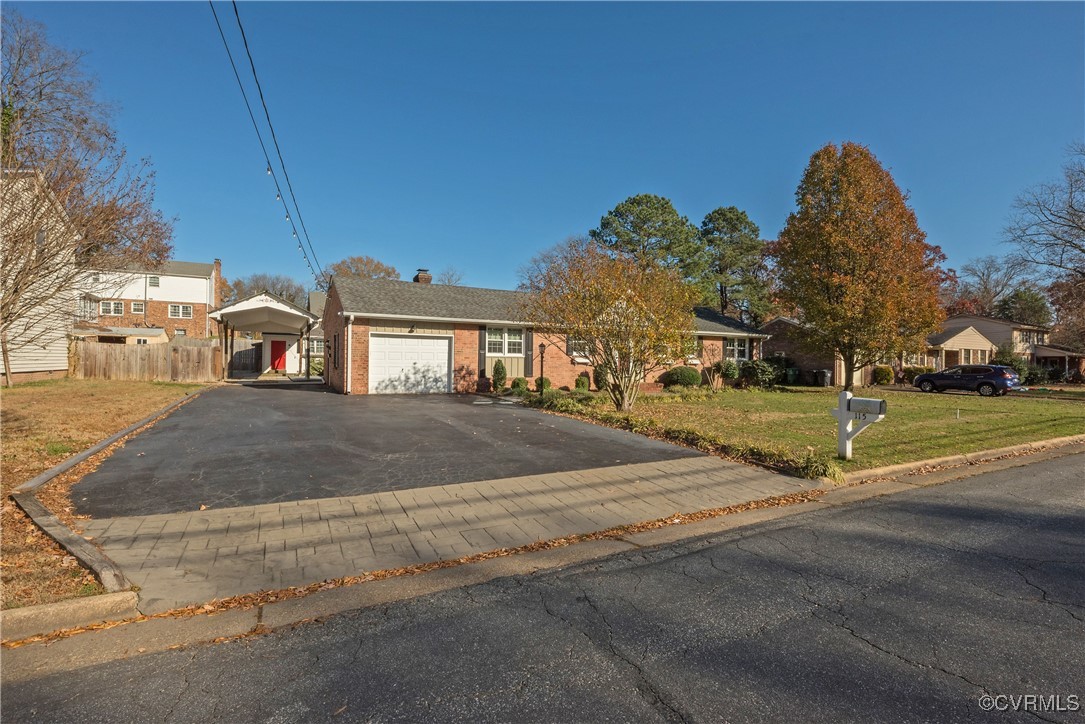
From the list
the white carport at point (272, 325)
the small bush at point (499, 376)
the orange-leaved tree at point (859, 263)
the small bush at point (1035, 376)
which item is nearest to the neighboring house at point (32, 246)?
the small bush at point (499, 376)

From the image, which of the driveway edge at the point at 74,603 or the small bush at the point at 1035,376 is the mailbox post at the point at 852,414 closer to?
the driveway edge at the point at 74,603

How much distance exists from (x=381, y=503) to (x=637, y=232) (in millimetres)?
31995

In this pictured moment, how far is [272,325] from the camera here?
32312 mm

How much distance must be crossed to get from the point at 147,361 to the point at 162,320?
21.9m

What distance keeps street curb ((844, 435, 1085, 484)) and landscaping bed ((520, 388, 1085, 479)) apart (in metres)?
0.14

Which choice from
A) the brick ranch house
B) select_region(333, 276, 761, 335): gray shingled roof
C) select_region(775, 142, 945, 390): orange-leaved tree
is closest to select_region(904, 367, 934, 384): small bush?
select_region(775, 142, 945, 390): orange-leaved tree

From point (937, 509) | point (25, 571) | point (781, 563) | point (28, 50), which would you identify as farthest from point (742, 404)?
point (28, 50)

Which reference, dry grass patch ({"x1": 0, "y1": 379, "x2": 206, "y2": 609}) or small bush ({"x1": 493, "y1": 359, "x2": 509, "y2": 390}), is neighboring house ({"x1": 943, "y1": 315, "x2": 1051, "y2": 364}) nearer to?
small bush ({"x1": 493, "y1": 359, "x2": 509, "y2": 390})

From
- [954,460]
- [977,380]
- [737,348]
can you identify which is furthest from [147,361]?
[977,380]

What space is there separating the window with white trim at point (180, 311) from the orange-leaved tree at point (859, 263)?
4468cm

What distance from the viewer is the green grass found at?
909 cm

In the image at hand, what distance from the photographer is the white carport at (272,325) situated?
23984 mm

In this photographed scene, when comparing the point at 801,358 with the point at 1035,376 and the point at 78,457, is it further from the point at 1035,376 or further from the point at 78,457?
the point at 78,457
